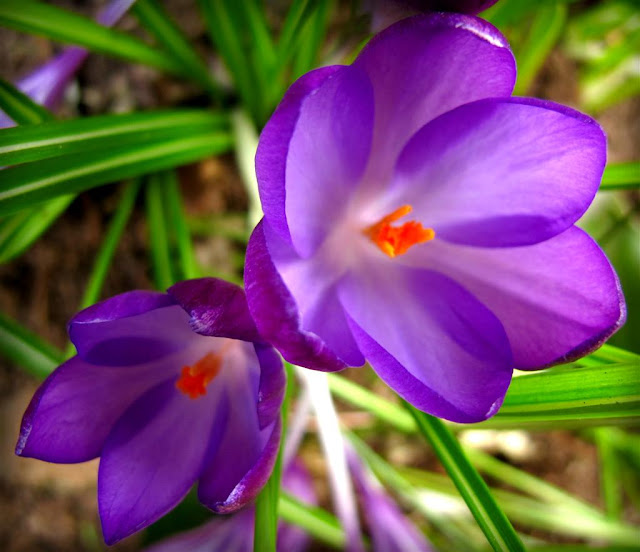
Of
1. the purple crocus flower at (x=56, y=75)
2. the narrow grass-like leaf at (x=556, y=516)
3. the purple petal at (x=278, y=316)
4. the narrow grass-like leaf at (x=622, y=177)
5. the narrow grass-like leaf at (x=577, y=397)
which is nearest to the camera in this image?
the purple petal at (x=278, y=316)

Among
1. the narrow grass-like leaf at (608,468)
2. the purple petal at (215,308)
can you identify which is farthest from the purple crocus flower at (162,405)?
the narrow grass-like leaf at (608,468)

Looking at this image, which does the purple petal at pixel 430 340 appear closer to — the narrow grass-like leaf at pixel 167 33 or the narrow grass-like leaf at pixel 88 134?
the narrow grass-like leaf at pixel 88 134

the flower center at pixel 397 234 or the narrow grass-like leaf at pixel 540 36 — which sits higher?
the narrow grass-like leaf at pixel 540 36

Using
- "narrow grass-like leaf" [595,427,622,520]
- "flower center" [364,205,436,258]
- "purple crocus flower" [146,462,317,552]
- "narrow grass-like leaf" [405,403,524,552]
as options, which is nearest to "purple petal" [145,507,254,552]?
"purple crocus flower" [146,462,317,552]

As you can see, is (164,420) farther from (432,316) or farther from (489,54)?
(489,54)

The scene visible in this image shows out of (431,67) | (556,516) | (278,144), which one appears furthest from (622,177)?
(556,516)

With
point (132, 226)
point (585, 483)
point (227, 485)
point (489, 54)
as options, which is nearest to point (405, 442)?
point (585, 483)

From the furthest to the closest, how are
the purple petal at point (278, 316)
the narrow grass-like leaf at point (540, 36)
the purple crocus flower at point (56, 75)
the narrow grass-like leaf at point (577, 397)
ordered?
the narrow grass-like leaf at point (540, 36)
the purple crocus flower at point (56, 75)
the narrow grass-like leaf at point (577, 397)
the purple petal at point (278, 316)
